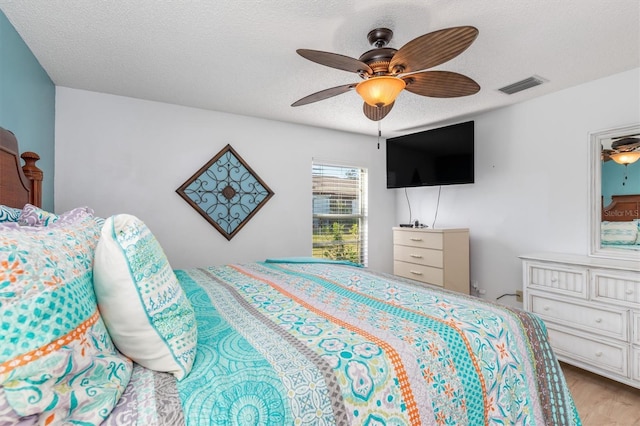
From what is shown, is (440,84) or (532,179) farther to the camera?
(532,179)

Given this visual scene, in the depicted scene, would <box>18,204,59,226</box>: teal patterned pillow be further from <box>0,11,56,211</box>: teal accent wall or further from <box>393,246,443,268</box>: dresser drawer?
<box>393,246,443,268</box>: dresser drawer

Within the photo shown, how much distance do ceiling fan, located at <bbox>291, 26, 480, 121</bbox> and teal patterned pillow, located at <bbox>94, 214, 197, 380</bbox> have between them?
1256 millimetres

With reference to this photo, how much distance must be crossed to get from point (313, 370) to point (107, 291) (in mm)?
571

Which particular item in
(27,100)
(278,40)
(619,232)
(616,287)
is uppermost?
(278,40)

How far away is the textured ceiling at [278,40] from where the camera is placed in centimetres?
171

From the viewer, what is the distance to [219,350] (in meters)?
0.93

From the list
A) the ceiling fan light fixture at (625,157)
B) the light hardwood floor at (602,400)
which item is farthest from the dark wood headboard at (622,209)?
the light hardwood floor at (602,400)

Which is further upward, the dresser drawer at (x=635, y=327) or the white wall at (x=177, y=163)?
the white wall at (x=177, y=163)

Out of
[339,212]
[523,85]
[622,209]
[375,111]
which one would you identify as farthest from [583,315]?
[339,212]

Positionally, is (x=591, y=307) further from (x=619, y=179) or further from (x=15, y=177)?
(x=15, y=177)

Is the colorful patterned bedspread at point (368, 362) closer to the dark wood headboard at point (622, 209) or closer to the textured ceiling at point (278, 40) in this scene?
Result: the textured ceiling at point (278, 40)

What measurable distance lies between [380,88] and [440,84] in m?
0.45

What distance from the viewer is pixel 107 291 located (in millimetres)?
780

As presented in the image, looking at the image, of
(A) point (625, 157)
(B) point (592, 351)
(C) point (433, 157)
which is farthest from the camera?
(C) point (433, 157)
